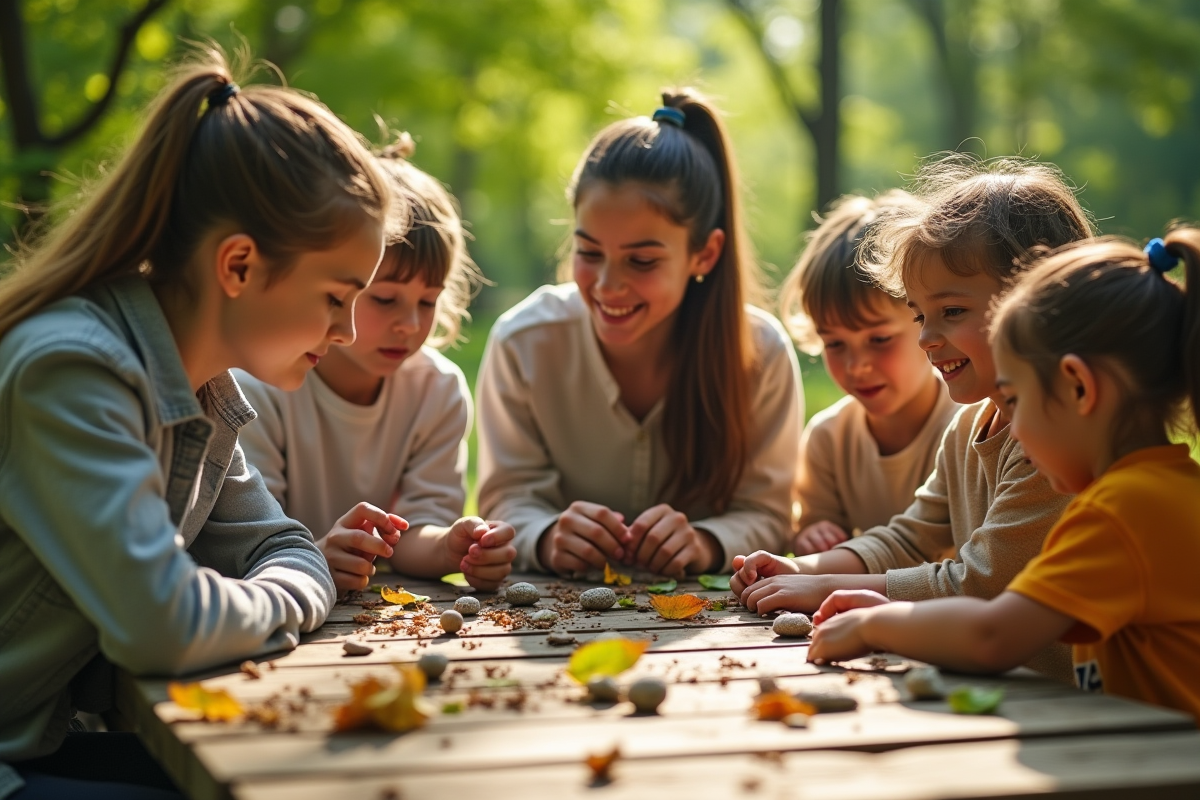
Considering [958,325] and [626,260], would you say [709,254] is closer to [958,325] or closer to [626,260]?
[626,260]

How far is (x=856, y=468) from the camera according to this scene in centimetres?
455

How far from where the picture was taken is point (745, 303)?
15.1ft

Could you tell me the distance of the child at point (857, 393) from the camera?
4.22m

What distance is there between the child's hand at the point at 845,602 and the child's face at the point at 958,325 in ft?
2.17

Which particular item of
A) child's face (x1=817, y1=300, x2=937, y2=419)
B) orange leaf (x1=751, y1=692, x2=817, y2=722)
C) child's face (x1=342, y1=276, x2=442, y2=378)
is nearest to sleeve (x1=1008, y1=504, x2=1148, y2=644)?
orange leaf (x1=751, y1=692, x2=817, y2=722)

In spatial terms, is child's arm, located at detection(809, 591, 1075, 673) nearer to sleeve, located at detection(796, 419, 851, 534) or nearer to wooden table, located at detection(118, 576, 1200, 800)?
wooden table, located at detection(118, 576, 1200, 800)

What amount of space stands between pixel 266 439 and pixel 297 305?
1.38 meters

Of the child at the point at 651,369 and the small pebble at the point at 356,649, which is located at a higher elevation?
the child at the point at 651,369

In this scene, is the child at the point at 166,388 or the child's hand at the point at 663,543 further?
the child's hand at the point at 663,543

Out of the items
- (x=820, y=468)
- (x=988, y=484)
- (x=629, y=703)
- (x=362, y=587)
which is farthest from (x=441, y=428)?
(x=629, y=703)

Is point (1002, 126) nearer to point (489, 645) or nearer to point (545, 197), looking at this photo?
point (545, 197)

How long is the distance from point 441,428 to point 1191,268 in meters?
2.61

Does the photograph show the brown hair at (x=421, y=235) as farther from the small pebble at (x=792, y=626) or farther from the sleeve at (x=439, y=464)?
the small pebble at (x=792, y=626)

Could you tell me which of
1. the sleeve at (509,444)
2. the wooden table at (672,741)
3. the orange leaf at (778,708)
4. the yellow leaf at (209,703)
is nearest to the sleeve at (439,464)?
the sleeve at (509,444)
